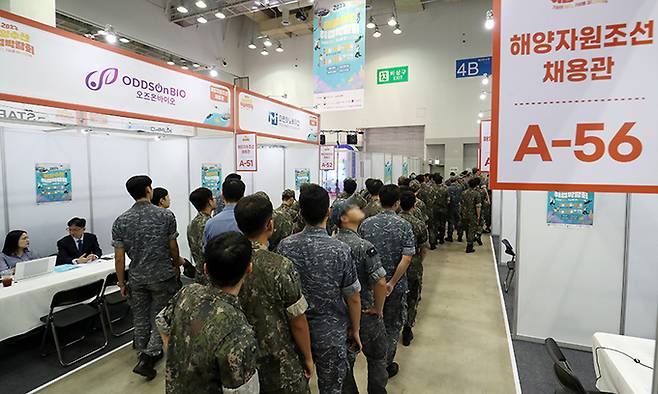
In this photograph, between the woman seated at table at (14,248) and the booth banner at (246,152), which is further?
the booth banner at (246,152)

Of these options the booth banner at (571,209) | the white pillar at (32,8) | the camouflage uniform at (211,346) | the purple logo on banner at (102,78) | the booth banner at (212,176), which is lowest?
the camouflage uniform at (211,346)

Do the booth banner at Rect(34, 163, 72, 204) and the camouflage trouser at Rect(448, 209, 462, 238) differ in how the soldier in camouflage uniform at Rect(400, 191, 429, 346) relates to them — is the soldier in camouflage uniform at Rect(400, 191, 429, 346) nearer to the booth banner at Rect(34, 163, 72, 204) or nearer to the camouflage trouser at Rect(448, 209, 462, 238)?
the camouflage trouser at Rect(448, 209, 462, 238)

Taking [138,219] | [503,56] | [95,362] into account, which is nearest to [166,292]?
[138,219]

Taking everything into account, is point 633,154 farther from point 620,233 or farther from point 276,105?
point 276,105

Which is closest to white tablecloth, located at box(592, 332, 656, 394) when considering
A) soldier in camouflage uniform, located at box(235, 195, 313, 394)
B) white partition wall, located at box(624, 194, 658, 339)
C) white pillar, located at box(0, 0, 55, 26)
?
white partition wall, located at box(624, 194, 658, 339)

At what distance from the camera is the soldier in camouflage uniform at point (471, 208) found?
Answer: 688cm

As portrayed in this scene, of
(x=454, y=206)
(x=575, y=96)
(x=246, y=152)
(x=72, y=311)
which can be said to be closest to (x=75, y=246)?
(x=72, y=311)

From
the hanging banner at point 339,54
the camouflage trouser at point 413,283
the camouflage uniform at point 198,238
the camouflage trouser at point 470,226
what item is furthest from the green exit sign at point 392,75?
the camouflage uniform at point 198,238

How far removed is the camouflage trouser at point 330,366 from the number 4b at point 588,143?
4.11 ft

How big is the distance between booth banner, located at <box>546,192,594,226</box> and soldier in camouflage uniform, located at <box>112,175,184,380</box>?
3.47 meters

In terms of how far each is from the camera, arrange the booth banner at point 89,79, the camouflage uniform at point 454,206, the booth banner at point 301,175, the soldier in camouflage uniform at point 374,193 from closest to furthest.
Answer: the booth banner at point 89,79 → the soldier in camouflage uniform at point 374,193 → the booth banner at point 301,175 → the camouflage uniform at point 454,206

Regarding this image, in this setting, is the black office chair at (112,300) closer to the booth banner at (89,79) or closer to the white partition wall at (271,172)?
the booth banner at (89,79)

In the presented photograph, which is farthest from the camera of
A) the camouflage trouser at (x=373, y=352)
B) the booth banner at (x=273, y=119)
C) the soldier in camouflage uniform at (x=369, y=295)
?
the booth banner at (x=273, y=119)

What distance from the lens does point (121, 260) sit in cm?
295
